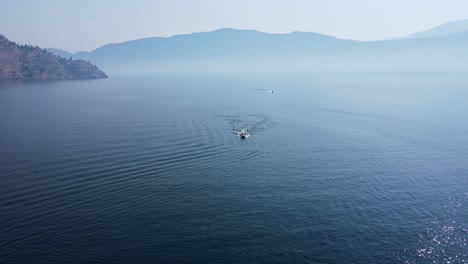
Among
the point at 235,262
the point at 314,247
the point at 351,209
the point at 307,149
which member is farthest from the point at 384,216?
the point at 307,149

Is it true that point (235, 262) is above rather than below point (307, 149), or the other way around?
below

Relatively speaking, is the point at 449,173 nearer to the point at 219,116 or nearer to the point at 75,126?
the point at 219,116

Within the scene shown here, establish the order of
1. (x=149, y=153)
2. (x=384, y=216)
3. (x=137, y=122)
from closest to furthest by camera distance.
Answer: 1. (x=384, y=216)
2. (x=149, y=153)
3. (x=137, y=122)

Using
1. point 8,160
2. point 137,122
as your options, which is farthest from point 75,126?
point 8,160

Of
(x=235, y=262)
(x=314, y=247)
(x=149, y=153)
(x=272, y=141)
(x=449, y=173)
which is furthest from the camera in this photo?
(x=272, y=141)

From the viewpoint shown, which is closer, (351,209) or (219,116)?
(351,209)

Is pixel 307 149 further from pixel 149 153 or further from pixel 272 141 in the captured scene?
pixel 149 153
